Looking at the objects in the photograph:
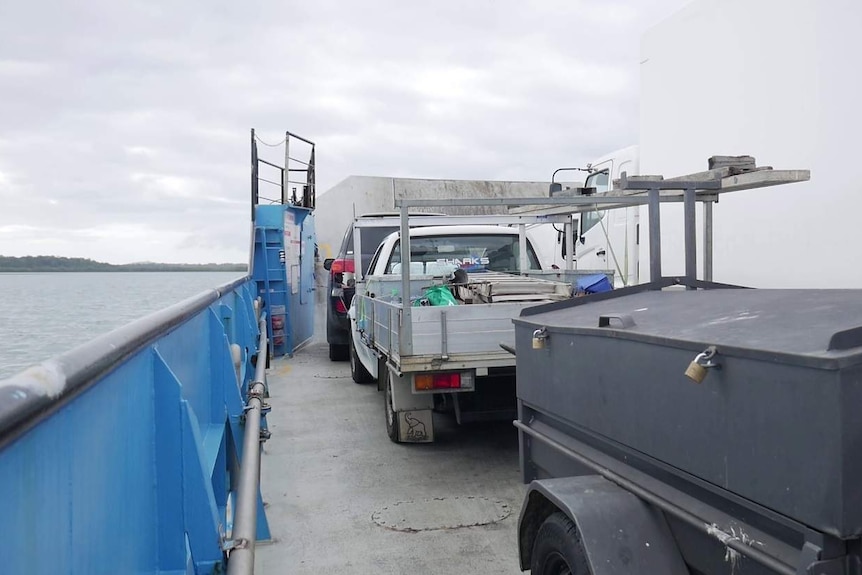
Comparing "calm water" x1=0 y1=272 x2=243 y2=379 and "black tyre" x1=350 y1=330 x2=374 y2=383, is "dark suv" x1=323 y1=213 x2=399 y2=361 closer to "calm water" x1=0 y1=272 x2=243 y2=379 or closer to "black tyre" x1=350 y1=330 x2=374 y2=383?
"black tyre" x1=350 y1=330 x2=374 y2=383

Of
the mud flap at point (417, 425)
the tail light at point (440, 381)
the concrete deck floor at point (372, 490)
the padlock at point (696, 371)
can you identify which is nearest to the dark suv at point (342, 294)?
the concrete deck floor at point (372, 490)

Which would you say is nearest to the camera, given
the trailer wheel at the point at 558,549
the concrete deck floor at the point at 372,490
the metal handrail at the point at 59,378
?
the metal handrail at the point at 59,378

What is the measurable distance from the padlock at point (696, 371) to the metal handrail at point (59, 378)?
1.45 metres

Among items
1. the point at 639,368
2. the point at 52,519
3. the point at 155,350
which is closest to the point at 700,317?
the point at 639,368

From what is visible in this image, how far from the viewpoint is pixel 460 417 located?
18.9 ft

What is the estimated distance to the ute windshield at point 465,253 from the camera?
8.22 metres

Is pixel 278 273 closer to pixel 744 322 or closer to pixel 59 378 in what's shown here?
pixel 744 322

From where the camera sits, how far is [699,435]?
202 centimetres

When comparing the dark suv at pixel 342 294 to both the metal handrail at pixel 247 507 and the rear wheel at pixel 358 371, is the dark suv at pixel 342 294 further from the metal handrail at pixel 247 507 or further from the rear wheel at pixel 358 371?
the metal handrail at pixel 247 507

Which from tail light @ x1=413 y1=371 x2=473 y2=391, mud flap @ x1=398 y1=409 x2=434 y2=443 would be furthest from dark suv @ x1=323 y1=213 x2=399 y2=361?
tail light @ x1=413 y1=371 x2=473 y2=391

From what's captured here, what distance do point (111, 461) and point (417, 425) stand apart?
4.44 m

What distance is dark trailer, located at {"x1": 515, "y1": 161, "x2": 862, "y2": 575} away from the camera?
5.24 feet

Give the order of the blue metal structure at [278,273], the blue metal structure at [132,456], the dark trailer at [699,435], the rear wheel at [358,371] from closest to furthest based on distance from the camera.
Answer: the blue metal structure at [132,456], the dark trailer at [699,435], the rear wheel at [358,371], the blue metal structure at [278,273]

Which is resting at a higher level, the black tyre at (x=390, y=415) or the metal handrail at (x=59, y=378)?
the metal handrail at (x=59, y=378)
